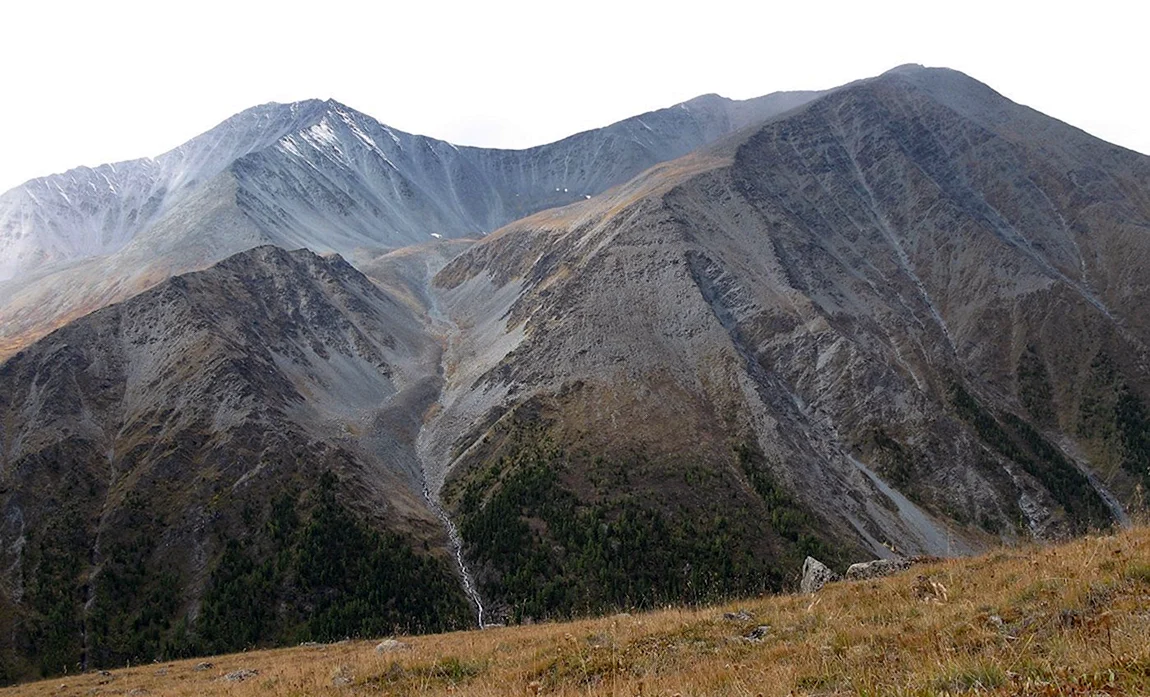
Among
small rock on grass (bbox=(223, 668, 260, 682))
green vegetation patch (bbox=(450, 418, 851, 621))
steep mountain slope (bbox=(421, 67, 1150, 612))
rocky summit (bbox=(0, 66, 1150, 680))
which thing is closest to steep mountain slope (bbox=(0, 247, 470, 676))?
rocky summit (bbox=(0, 66, 1150, 680))

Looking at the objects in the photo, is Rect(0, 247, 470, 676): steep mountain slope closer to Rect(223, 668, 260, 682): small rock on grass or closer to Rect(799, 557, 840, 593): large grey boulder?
Rect(223, 668, 260, 682): small rock on grass

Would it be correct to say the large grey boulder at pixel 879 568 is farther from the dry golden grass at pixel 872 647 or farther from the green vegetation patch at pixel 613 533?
the green vegetation patch at pixel 613 533

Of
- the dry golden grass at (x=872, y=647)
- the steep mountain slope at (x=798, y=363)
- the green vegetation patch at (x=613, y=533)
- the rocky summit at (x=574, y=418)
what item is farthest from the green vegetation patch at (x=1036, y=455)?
the dry golden grass at (x=872, y=647)

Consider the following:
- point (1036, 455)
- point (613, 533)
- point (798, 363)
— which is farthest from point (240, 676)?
point (1036, 455)

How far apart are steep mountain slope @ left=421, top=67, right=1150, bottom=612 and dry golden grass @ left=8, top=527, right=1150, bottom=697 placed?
2139 inches

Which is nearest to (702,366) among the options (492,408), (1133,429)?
(492,408)

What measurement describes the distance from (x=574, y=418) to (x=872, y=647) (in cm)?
8620

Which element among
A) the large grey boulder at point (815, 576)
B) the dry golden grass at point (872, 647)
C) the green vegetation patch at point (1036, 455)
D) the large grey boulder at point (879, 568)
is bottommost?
the green vegetation patch at point (1036, 455)

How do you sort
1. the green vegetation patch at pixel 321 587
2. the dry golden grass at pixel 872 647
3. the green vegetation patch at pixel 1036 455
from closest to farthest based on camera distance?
the dry golden grass at pixel 872 647 < the green vegetation patch at pixel 321 587 < the green vegetation patch at pixel 1036 455

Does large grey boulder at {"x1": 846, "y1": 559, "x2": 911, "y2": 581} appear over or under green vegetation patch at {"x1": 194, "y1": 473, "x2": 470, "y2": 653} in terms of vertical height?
over

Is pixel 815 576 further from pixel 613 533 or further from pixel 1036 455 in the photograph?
pixel 1036 455

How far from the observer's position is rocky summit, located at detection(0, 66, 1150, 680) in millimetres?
66875

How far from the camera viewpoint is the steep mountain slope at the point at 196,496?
61.4m

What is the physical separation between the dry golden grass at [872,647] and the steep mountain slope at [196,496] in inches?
2098
